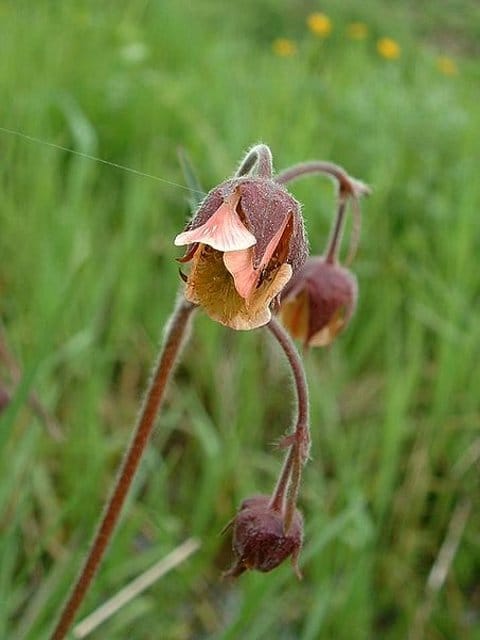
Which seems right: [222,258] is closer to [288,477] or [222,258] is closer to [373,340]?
[288,477]

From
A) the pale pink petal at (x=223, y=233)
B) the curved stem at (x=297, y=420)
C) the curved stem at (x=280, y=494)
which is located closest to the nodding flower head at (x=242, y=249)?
the pale pink petal at (x=223, y=233)

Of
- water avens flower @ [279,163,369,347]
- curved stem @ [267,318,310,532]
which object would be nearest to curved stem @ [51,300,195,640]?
curved stem @ [267,318,310,532]

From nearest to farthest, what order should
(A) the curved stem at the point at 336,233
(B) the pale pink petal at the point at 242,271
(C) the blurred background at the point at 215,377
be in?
(B) the pale pink petal at the point at 242,271 < (A) the curved stem at the point at 336,233 < (C) the blurred background at the point at 215,377

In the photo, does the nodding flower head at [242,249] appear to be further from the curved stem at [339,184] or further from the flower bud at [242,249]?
the curved stem at [339,184]

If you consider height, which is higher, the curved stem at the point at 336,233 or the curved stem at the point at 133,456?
the curved stem at the point at 336,233

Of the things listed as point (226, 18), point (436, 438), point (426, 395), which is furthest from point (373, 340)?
point (226, 18)

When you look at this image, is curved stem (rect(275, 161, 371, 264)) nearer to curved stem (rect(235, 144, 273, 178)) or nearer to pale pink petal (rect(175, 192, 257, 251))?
curved stem (rect(235, 144, 273, 178))

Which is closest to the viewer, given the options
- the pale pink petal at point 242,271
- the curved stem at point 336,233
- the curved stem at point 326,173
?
the pale pink petal at point 242,271
